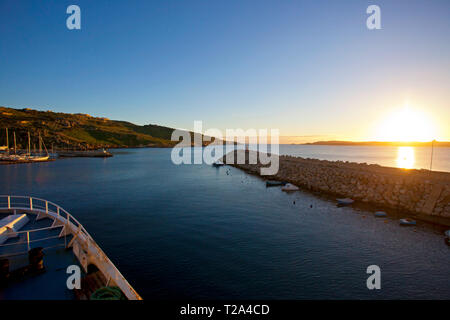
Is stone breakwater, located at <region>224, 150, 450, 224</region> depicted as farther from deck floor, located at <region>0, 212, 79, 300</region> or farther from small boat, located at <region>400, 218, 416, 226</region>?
deck floor, located at <region>0, 212, 79, 300</region>

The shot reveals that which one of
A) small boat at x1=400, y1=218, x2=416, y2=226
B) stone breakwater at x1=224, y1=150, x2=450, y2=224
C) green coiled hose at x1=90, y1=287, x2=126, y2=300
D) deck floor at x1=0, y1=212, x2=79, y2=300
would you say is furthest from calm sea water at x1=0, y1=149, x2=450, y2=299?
green coiled hose at x1=90, y1=287, x2=126, y2=300

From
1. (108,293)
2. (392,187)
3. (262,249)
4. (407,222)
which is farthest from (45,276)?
(392,187)

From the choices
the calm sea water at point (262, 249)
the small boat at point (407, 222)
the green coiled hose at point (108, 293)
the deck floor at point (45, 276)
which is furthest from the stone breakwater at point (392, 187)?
the deck floor at point (45, 276)

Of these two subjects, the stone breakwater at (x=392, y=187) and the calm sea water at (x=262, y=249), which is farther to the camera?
the stone breakwater at (x=392, y=187)

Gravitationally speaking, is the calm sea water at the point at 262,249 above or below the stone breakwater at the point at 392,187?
below

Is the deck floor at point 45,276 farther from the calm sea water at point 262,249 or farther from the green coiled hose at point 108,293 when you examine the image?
the calm sea water at point 262,249

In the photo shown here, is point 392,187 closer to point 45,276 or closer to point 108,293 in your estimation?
point 108,293
